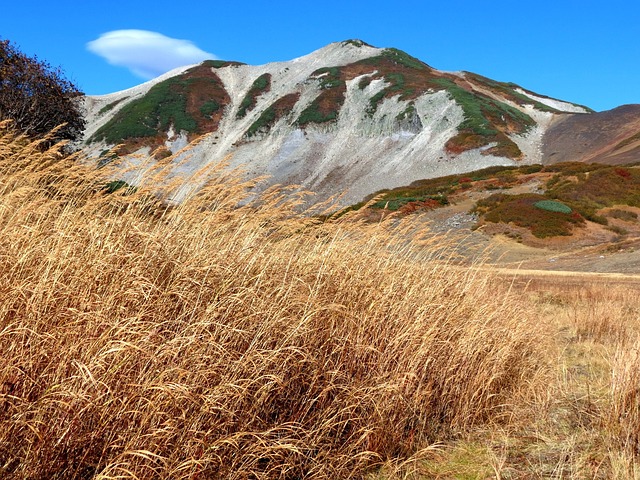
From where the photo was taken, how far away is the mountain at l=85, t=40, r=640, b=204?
69.6 meters

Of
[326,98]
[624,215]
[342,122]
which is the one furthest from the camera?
[326,98]

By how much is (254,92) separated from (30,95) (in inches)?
3041

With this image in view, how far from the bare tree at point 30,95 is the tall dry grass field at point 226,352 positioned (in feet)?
62.9

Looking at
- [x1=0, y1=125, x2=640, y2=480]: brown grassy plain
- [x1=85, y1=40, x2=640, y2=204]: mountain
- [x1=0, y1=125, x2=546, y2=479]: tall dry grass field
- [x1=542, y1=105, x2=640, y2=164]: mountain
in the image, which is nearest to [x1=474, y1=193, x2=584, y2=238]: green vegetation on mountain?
[x1=85, y1=40, x2=640, y2=204]: mountain

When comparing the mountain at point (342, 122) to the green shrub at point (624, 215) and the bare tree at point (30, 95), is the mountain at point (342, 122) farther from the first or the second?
the bare tree at point (30, 95)

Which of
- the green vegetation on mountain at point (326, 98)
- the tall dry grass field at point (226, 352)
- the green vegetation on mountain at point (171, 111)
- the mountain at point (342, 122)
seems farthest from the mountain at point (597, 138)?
the tall dry grass field at point (226, 352)

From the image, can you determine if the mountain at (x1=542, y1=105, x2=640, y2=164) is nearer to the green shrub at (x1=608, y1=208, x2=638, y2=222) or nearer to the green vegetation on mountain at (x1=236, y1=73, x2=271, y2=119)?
the green shrub at (x1=608, y1=208, x2=638, y2=222)

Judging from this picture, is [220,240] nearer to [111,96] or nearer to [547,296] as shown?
[547,296]

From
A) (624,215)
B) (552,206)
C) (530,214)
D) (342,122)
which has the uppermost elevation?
(342,122)

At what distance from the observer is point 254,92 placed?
9662 centimetres

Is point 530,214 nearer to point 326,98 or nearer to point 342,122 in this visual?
point 342,122

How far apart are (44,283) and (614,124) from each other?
90.9 m

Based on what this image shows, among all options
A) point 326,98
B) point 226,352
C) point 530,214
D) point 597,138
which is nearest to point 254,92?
point 326,98

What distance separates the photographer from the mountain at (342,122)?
6956 cm
